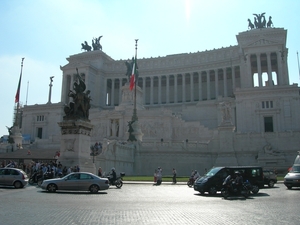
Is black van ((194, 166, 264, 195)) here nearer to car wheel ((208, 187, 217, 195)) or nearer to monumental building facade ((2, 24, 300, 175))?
car wheel ((208, 187, 217, 195))

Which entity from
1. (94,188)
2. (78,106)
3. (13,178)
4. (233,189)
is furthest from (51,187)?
(233,189)

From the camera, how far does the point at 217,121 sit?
2697 inches

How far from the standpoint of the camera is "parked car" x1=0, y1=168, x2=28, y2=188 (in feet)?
67.2

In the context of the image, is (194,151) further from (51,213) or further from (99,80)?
(99,80)

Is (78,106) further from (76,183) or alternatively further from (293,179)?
(293,179)

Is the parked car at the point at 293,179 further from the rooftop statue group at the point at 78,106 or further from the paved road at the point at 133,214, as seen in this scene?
the rooftop statue group at the point at 78,106

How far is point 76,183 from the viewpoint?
1833 cm

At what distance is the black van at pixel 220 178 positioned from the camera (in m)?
19.1

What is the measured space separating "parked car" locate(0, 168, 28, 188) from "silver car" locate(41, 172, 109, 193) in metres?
3.16

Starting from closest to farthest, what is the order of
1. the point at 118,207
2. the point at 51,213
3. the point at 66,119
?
the point at 51,213, the point at 118,207, the point at 66,119

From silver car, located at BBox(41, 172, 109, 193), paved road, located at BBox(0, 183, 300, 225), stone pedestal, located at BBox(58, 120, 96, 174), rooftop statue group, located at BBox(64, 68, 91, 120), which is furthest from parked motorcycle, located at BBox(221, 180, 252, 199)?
rooftop statue group, located at BBox(64, 68, 91, 120)

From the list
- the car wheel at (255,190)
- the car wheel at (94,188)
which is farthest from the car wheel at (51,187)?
the car wheel at (255,190)

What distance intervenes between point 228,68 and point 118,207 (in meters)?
79.7

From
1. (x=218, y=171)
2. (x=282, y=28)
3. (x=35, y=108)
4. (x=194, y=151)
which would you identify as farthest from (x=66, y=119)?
(x=282, y=28)
